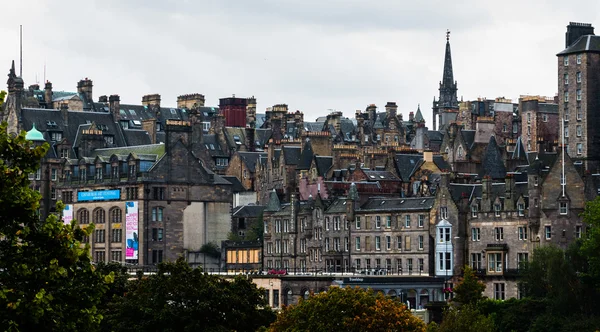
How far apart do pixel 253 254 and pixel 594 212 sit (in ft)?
178

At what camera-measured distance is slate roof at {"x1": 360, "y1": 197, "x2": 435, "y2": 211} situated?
6211 inches

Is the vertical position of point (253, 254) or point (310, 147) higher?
point (310, 147)

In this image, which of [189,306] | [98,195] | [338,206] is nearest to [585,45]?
[338,206]

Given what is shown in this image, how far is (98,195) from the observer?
18875 cm

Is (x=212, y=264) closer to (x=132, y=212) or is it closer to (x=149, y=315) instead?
(x=132, y=212)

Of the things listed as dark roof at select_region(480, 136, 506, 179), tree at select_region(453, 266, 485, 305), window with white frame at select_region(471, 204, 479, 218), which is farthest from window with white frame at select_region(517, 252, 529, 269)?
dark roof at select_region(480, 136, 506, 179)

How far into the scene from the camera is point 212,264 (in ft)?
601

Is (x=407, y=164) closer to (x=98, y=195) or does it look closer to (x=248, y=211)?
(x=248, y=211)

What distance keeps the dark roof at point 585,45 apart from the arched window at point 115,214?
5395 cm

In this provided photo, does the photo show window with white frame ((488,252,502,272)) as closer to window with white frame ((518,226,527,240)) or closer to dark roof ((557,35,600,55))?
window with white frame ((518,226,527,240))

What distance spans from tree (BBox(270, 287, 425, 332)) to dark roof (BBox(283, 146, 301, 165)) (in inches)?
3773

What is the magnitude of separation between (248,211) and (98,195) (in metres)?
18.3

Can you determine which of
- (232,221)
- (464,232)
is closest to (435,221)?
(464,232)

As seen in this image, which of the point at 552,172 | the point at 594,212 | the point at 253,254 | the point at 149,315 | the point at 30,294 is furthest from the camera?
the point at 253,254
